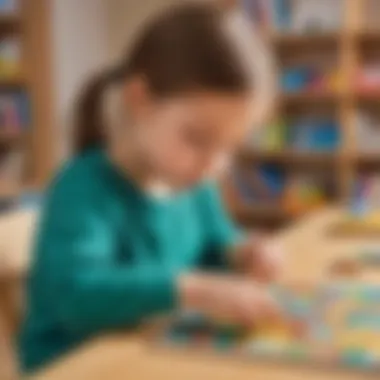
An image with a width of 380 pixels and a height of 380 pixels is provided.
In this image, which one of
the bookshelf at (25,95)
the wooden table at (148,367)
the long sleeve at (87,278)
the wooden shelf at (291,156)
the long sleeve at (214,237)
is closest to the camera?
the wooden table at (148,367)

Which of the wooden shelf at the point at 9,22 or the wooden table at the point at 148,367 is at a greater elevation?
the wooden shelf at the point at 9,22

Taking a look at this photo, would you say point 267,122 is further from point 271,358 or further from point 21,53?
point 271,358

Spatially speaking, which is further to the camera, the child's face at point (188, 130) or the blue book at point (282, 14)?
the blue book at point (282, 14)

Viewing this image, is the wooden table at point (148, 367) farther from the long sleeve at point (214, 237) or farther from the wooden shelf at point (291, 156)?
the wooden shelf at point (291, 156)

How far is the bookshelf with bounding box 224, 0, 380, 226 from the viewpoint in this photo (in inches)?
122

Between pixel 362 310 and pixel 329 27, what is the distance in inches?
92.4

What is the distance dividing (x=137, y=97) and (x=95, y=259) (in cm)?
17

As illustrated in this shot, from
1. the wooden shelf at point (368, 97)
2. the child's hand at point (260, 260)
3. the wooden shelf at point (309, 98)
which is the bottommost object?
the child's hand at point (260, 260)

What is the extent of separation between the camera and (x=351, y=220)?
1516 millimetres

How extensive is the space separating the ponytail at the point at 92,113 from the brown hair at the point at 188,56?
5cm

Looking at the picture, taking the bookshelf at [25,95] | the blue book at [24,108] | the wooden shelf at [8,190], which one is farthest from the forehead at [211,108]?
the blue book at [24,108]

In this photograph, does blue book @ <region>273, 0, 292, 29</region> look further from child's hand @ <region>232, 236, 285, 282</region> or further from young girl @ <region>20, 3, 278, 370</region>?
young girl @ <region>20, 3, 278, 370</region>

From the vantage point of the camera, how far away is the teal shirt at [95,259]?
0.84 metres

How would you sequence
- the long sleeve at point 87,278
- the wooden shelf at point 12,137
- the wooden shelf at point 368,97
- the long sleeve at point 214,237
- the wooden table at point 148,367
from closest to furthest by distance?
the wooden table at point 148,367
the long sleeve at point 87,278
the long sleeve at point 214,237
the wooden shelf at point 368,97
the wooden shelf at point 12,137
